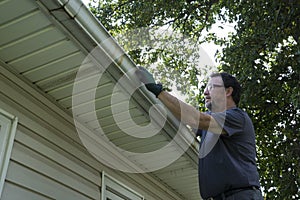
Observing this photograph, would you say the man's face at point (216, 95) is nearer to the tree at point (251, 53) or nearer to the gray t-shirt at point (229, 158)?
the gray t-shirt at point (229, 158)

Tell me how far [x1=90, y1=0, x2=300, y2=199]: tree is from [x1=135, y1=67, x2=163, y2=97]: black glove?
4.00 metres

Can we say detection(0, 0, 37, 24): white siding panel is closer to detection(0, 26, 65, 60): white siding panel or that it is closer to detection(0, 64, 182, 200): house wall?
detection(0, 26, 65, 60): white siding panel

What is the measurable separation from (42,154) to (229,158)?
1332 millimetres

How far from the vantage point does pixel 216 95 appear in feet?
8.15

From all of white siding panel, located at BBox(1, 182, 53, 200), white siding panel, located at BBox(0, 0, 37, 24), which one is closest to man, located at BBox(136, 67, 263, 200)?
white siding panel, located at BBox(0, 0, 37, 24)

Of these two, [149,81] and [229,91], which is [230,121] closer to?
[229,91]

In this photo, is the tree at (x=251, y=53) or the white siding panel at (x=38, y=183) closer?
the white siding panel at (x=38, y=183)

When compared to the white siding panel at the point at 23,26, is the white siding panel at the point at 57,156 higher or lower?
lower

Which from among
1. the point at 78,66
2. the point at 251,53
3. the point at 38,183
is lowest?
the point at 38,183

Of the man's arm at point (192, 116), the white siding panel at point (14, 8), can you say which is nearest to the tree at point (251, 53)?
the man's arm at point (192, 116)

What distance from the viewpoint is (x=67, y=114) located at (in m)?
2.86

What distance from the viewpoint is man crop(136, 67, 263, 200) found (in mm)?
2035

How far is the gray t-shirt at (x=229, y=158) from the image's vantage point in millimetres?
2045

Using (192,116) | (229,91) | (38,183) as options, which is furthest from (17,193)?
(229,91)
